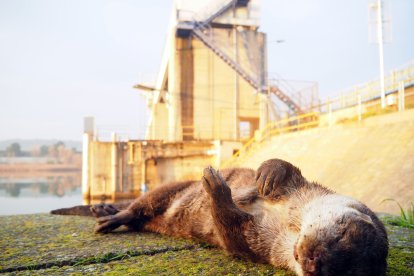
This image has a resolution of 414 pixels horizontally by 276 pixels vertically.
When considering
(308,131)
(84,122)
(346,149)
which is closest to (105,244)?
(346,149)

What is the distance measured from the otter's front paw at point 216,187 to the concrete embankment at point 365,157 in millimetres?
5620

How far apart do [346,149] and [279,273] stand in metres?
11.0

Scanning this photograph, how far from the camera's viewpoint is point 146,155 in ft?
70.8

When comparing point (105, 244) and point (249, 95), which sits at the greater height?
point (249, 95)

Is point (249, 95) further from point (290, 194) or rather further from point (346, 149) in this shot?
point (290, 194)

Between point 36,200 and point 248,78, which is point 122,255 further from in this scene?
point 36,200

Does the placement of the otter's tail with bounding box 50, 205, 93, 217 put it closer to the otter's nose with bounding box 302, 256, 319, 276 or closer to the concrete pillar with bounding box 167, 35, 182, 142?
the otter's nose with bounding box 302, 256, 319, 276

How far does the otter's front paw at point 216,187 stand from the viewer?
7.83 ft

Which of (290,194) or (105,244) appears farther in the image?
(105,244)

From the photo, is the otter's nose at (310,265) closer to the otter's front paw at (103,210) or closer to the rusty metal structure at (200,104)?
the otter's front paw at (103,210)

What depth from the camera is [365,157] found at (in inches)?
415

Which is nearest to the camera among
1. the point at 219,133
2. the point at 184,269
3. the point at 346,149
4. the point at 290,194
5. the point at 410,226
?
the point at 184,269

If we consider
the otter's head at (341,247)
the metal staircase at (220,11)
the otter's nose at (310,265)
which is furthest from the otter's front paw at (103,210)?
the metal staircase at (220,11)

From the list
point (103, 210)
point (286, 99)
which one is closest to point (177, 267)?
point (103, 210)
